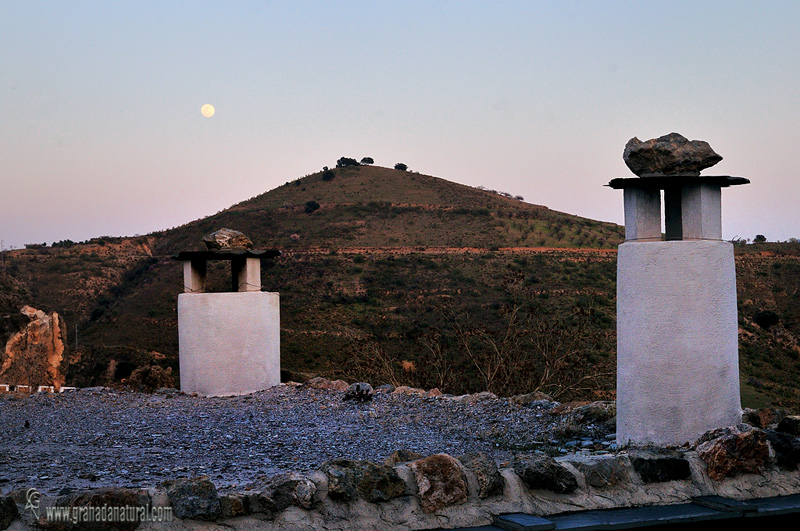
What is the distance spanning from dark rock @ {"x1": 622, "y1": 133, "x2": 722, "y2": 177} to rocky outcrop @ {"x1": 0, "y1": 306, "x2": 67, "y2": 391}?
1118cm

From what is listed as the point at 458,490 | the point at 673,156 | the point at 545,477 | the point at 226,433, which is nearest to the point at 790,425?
the point at 673,156

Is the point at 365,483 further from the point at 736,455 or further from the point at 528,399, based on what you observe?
the point at 528,399

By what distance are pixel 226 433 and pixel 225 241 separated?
4.88 metres

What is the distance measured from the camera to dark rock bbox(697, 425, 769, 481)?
4.60m

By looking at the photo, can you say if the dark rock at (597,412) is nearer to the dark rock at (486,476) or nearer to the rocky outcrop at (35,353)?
the dark rock at (486,476)

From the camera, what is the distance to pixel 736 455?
4.64 meters

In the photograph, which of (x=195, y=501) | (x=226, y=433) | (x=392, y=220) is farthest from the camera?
(x=392, y=220)

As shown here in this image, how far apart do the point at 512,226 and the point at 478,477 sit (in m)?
46.4

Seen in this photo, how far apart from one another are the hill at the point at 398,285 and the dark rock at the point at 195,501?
8.73m

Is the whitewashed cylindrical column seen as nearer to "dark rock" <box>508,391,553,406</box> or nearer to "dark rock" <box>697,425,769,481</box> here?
"dark rock" <box>697,425,769,481</box>

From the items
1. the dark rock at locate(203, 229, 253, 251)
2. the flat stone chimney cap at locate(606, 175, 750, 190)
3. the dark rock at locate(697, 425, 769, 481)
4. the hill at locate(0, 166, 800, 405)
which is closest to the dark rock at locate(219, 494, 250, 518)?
the dark rock at locate(697, 425, 769, 481)

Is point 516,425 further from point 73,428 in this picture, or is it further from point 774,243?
point 774,243

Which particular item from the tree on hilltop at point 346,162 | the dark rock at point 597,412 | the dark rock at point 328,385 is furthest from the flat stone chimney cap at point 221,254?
the tree on hilltop at point 346,162

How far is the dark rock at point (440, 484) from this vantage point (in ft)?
13.3
